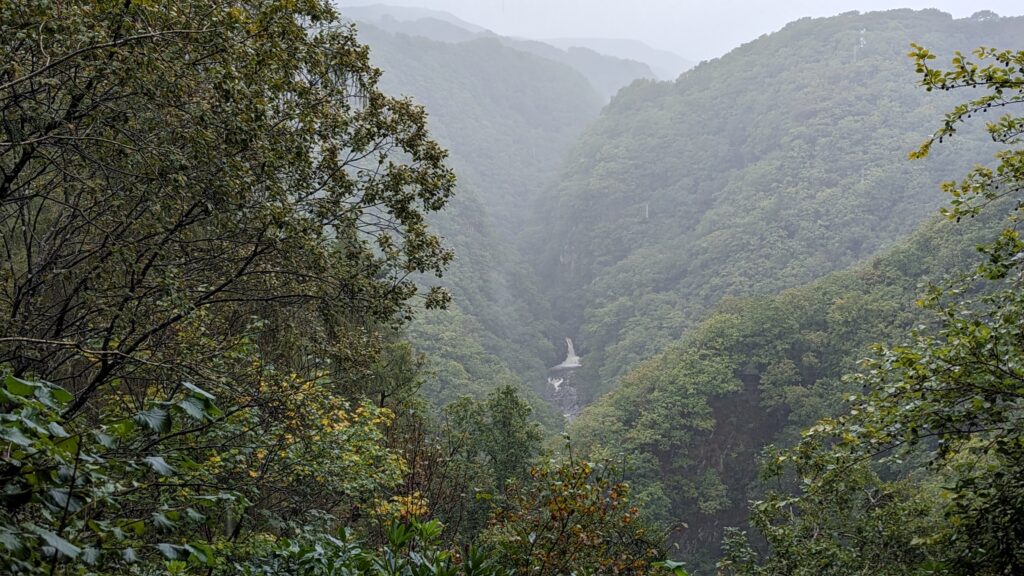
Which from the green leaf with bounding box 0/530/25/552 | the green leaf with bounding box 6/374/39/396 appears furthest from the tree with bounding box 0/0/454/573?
the green leaf with bounding box 0/530/25/552

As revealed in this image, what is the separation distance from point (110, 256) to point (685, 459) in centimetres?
3776

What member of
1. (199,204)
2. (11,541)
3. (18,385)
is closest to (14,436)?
(18,385)

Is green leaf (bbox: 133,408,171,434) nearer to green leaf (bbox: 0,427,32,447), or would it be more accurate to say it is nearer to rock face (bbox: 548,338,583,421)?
green leaf (bbox: 0,427,32,447)

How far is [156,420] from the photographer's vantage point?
2.10m

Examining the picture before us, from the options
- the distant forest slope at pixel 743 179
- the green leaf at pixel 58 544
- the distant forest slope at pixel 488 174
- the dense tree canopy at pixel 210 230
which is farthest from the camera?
the distant forest slope at pixel 743 179

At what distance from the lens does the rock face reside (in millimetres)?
71438

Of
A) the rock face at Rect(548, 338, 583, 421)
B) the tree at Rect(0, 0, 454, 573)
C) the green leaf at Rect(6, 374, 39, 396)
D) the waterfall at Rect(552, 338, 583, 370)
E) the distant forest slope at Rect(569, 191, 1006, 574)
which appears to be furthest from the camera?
the waterfall at Rect(552, 338, 583, 370)

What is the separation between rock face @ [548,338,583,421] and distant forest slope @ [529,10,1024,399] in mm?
2198

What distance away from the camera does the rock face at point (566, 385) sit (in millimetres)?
71438

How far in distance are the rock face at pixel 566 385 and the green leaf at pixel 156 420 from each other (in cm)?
6616

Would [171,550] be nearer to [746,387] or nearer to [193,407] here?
[193,407]

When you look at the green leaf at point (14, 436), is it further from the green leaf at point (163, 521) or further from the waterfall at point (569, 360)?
the waterfall at point (569, 360)

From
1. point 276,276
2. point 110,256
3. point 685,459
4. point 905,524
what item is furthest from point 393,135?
point 685,459

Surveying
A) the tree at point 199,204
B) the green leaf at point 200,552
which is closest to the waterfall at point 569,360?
the tree at point 199,204
